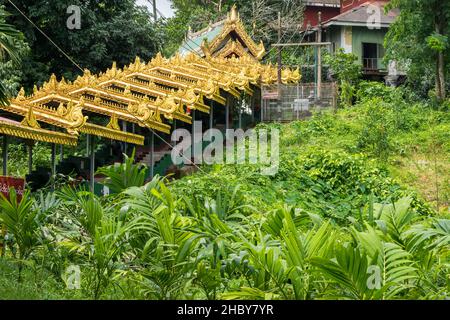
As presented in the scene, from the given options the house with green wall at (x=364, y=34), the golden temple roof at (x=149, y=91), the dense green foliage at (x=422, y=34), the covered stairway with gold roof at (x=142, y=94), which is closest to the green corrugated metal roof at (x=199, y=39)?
the covered stairway with gold roof at (x=142, y=94)

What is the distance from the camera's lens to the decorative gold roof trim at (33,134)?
1758 centimetres

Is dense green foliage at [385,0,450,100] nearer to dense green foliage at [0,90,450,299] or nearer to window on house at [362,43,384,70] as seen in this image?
window on house at [362,43,384,70]

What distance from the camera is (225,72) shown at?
29.3 metres

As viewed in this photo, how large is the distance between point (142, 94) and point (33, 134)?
8.39 meters

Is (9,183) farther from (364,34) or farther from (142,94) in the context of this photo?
(364,34)

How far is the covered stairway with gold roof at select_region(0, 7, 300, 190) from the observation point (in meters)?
19.5

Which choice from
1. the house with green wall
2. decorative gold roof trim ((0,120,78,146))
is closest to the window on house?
the house with green wall

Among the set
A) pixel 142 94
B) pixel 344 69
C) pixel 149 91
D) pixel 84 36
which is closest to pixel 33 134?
pixel 149 91

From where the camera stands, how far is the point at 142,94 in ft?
86.4

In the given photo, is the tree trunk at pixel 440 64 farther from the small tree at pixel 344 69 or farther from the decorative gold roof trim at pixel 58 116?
the decorative gold roof trim at pixel 58 116

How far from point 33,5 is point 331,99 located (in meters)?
11.7
